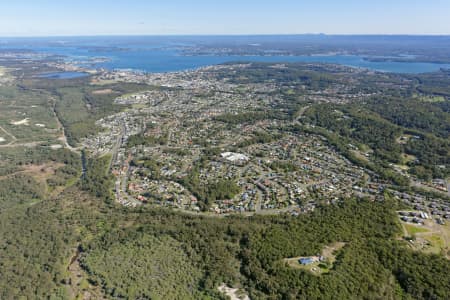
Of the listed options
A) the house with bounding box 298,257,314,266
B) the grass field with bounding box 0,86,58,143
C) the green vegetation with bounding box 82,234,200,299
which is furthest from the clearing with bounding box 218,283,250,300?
the grass field with bounding box 0,86,58,143

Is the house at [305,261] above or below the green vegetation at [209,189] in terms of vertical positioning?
below

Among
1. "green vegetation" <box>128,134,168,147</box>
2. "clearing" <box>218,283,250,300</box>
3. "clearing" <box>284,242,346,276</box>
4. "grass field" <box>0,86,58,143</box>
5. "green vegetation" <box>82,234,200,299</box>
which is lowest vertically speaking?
"clearing" <box>218,283,250,300</box>

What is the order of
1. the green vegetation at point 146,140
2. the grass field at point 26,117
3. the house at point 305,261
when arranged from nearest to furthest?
the house at point 305,261 → the green vegetation at point 146,140 → the grass field at point 26,117

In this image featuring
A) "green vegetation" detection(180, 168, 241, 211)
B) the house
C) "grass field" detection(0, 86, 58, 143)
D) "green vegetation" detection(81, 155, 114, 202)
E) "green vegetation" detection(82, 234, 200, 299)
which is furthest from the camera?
"grass field" detection(0, 86, 58, 143)

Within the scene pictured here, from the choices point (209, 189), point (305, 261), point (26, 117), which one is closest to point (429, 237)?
point (305, 261)

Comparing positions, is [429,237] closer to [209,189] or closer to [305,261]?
[305,261]

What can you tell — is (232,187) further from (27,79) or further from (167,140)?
(27,79)

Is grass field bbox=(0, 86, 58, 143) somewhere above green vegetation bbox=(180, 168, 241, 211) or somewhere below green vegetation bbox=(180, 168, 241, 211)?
above

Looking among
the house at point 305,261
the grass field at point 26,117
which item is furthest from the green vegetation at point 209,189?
the grass field at point 26,117

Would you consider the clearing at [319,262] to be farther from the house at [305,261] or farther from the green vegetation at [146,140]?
the green vegetation at [146,140]

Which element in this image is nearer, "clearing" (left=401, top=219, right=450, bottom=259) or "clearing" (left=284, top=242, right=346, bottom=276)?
"clearing" (left=284, top=242, right=346, bottom=276)

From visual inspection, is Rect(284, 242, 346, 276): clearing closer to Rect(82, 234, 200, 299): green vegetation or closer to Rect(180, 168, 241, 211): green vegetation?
Rect(82, 234, 200, 299): green vegetation

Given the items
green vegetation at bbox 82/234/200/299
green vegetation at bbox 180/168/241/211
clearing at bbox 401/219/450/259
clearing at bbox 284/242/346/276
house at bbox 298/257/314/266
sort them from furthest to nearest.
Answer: green vegetation at bbox 180/168/241/211
clearing at bbox 401/219/450/259
house at bbox 298/257/314/266
clearing at bbox 284/242/346/276
green vegetation at bbox 82/234/200/299
